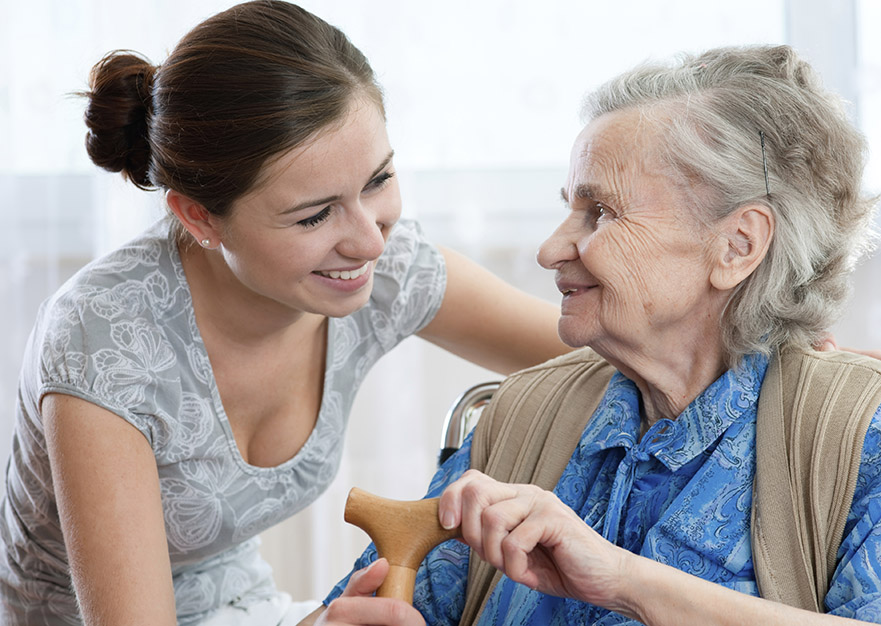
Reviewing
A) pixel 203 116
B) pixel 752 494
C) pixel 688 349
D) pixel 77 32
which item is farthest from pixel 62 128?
pixel 752 494

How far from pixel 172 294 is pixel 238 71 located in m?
0.39

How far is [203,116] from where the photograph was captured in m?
1.30

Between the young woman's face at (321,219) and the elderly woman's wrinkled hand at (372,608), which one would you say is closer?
the elderly woman's wrinkled hand at (372,608)

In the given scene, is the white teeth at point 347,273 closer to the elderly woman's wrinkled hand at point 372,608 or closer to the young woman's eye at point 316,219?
the young woman's eye at point 316,219

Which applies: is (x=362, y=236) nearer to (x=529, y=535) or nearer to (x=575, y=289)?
(x=575, y=289)

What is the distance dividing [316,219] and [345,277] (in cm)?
11

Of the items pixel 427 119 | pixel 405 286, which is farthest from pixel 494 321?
pixel 427 119

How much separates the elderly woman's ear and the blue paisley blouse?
11 centimetres

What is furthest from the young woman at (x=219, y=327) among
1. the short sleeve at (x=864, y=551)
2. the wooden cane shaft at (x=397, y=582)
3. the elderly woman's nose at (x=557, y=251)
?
the short sleeve at (x=864, y=551)

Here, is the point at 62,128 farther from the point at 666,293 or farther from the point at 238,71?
the point at 666,293

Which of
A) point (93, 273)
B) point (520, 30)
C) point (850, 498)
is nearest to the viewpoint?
point (850, 498)

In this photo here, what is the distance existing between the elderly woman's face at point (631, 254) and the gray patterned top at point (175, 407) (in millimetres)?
506

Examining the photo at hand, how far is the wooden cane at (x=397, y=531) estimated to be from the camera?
41.2 inches

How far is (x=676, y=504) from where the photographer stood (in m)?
1.12
